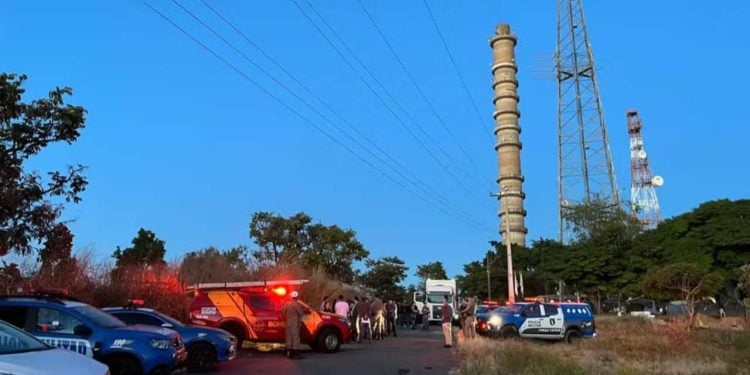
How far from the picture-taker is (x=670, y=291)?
39.9 metres

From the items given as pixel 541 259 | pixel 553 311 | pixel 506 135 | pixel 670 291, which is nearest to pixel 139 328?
pixel 553 311

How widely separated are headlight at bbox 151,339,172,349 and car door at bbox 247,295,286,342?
845cm

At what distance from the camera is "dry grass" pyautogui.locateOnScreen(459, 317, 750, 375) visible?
14.1 metres

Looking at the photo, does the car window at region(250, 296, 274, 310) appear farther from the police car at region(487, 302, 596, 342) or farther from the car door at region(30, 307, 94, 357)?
the car door at region(30, 307, 94, 357)

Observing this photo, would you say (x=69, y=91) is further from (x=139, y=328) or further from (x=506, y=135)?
(x=506, y=135)

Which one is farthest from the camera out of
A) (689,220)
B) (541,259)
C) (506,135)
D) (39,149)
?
(506,135)

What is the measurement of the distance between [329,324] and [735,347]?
37.7 ft

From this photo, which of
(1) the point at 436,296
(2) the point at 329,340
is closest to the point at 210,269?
(2) the point at 329,340

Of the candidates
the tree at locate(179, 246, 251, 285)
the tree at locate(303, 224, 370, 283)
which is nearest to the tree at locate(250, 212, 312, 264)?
the tree at locate(303, 224, 370, 283)

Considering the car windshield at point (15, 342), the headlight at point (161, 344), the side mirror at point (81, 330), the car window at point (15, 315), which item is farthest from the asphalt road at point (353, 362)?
the car windshield at point (15, 342)

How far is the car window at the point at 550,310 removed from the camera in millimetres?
27688

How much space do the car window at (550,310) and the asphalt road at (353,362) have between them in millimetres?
5532

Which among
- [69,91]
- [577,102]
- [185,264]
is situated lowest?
[185,264]

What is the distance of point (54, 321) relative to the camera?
40.0 feet
